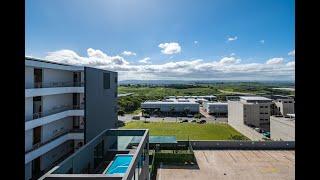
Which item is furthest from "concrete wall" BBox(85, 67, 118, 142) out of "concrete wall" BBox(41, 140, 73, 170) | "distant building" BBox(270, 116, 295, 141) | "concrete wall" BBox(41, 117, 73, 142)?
"distant building" BBox(270, 116, 295, 141)

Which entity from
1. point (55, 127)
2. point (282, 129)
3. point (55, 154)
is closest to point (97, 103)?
point (55, 127)

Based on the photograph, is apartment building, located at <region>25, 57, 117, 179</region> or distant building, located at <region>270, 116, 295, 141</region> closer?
apartment building, located at <region>25, 57, 117, 179</region>

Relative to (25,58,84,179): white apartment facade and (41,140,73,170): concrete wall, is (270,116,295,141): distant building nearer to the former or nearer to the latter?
(25,58,84,179): white apartment facade

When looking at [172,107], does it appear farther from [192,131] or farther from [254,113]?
[254,113]

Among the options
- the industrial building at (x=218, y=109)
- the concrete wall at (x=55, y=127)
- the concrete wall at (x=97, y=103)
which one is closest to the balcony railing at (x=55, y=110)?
the concrete wall at (x=55, y=127)

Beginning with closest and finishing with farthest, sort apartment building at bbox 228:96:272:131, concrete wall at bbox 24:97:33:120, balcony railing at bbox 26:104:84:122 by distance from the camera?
concrete wall at bbox 24:97:33:120
balcony railing at bbox 26:104:84:122
apartment building at bbox 228:96:272:131
